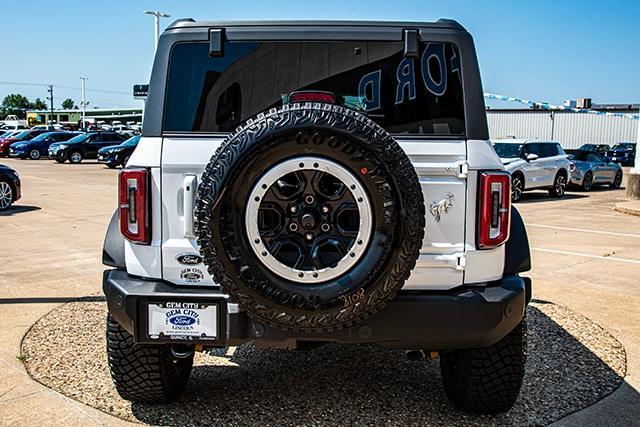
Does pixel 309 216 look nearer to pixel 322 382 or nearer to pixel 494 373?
pixel 494 373

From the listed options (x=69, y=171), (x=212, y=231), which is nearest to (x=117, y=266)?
(x=212, y=231)

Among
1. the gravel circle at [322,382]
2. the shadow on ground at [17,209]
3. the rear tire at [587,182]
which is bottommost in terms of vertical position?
the gravel circle at [322,382]

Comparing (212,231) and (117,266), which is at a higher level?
(212,231)

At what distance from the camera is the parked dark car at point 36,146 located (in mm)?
34875

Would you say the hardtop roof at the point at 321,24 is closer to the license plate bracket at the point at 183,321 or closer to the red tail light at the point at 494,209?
the red tail light at the point at 494,209

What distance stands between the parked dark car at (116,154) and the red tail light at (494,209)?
26372mm

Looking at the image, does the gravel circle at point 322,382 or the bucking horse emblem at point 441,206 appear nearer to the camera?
the bucking horse emblem at point 441,206

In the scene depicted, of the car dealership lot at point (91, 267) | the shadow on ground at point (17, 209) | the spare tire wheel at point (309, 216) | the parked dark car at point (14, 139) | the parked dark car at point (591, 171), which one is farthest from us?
the parked dark car at point (14, 139)

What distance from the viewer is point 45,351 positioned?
4941mm

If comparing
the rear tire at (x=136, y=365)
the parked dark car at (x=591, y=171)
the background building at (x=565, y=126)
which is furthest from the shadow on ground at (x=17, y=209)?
the background building at (x=565, y=126)

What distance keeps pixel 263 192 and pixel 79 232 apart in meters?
8.63

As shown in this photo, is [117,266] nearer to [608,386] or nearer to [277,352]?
[277,352]

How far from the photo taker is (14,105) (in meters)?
168

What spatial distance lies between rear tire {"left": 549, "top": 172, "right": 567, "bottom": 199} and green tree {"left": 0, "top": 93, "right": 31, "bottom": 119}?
538 ft
